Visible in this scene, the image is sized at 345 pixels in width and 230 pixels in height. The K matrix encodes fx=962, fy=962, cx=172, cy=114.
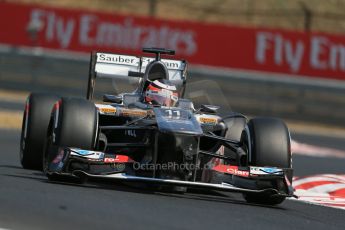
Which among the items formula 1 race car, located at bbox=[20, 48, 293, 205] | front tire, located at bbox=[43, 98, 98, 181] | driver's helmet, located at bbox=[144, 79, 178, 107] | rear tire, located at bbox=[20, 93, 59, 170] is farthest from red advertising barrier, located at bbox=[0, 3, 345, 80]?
front tire, located at bbox=[43, 98, 98, 181]

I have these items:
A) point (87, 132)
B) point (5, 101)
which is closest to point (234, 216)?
point (87, 132)

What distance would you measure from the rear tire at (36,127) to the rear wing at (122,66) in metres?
1.08

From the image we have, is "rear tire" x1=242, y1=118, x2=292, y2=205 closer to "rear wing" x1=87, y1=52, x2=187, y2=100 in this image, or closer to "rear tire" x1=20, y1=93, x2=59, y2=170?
"rear tire" x1=20, y1=93, x2=59, y2=170

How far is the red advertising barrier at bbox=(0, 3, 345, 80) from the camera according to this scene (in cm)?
2342

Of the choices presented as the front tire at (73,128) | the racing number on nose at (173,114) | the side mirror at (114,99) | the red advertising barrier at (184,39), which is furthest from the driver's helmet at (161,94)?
the red advertising barrier at (184,39)

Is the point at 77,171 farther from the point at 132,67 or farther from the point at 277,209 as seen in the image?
the point at 132,67

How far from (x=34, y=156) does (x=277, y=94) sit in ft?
43.5

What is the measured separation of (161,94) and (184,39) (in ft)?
46.3

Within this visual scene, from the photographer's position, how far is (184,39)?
957 inches

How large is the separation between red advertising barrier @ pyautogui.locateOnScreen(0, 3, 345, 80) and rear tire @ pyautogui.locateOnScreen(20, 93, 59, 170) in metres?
13.6

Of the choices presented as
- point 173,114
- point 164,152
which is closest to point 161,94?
point 173,114

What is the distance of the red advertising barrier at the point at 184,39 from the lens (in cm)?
2342

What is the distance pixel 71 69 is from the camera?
79.1 feet

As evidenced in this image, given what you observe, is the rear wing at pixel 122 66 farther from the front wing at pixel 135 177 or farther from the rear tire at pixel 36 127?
the front wing at pixel 135 177
